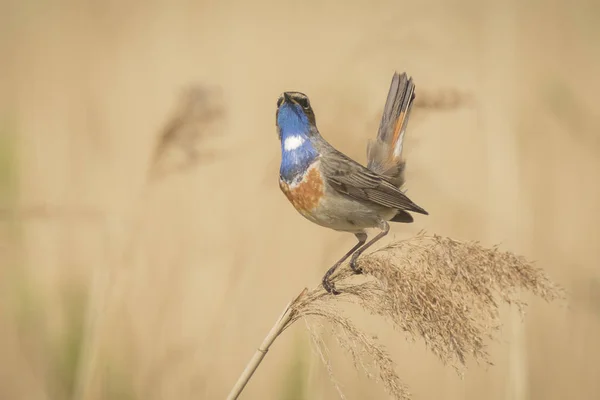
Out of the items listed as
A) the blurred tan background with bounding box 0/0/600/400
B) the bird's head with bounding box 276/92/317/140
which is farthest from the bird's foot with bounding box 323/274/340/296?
the bird's head with bounding box 276/92/317/140

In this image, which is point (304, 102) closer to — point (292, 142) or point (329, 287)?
point (292, 142)

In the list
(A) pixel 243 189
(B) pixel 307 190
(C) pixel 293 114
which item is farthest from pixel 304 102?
(A) pixel 243 189

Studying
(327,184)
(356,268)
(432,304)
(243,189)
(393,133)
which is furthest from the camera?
(243,189)

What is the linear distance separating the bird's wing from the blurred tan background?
0.14 metres

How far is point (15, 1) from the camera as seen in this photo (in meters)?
5.33

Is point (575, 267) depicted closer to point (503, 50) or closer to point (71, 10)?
point (503, 50)

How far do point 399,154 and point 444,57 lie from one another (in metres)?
3.44

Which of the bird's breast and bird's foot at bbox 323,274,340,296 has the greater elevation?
the bird's breast

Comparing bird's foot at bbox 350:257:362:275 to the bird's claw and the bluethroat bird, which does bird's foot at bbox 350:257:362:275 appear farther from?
the bluethroat bird

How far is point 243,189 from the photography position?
5.54 metres

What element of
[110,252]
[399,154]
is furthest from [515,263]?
[110,252]

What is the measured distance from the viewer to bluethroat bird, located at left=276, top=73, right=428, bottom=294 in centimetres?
333

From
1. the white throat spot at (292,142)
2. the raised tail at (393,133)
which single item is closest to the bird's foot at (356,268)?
the white throat spot at (292,142)

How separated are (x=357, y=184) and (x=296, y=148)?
0.31 metres
